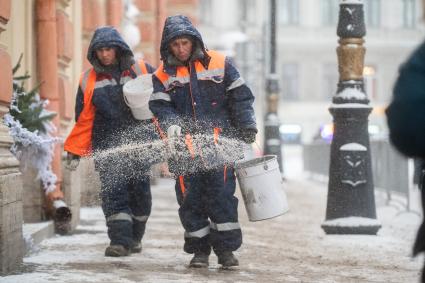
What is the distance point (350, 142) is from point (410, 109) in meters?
7.07

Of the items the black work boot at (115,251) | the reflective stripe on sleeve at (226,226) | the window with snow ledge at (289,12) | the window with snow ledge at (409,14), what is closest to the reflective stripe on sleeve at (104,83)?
the black work boot at (115,251)

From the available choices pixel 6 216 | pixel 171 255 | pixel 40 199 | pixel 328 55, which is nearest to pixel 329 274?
pixel 171 255

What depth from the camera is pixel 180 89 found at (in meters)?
6.87

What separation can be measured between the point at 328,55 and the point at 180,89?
171 feet

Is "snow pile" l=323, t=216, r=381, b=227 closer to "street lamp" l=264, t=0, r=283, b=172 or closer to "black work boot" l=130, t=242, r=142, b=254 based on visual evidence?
"black work boot" l=130, t=242, r=142, b=254

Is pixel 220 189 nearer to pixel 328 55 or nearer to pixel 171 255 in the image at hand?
pixel 171 255

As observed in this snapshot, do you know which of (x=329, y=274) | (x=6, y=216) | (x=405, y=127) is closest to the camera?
(x=405, y=127)

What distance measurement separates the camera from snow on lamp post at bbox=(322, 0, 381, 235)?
9.59 m

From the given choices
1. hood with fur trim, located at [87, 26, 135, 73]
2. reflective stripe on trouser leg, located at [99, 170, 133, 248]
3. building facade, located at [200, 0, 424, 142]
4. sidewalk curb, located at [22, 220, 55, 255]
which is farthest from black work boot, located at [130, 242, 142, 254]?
building facade, located at [200, 0, 424, 142]

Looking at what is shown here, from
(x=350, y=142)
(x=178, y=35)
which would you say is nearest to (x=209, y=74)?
(x=178, y=35)

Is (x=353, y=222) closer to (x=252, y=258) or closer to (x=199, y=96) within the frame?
(x=252, y=258)

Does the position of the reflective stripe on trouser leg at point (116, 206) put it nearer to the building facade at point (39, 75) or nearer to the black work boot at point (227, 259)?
the building facade at point (39, 75)

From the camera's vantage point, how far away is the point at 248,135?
685 centimetres

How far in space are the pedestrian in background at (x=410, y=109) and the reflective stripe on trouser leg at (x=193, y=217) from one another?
407 centimetres
